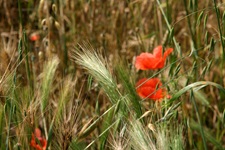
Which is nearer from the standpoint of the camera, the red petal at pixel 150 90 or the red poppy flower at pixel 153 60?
the red petal at pixel 150 90

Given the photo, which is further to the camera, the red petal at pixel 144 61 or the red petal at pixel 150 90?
the red petal at pixel 144 61

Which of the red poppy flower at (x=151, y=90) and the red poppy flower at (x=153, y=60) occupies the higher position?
the red poppy flower at (x=153, y=60)

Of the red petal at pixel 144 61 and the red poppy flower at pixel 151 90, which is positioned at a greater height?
the red petal at pixel 144 61

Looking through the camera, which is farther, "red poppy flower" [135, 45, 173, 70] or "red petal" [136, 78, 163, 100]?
"red poppy flower" [135, 45, 173, 70]

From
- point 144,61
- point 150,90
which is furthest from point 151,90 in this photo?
point 144,61

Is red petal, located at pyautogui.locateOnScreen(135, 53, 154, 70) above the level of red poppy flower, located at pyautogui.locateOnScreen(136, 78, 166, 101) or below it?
above

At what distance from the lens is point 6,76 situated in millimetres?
1285

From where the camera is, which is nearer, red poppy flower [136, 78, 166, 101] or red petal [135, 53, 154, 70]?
red poppy flower [136, 78, 166, 101]

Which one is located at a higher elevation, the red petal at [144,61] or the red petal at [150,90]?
the red petal at [144,61]

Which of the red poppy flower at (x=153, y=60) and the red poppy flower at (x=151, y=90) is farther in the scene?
the red poppy flower at (x=153, y=60)

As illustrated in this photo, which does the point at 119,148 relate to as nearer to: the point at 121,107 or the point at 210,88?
the point at 121,107

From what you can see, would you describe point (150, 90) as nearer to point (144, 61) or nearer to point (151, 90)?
point (151, 90)

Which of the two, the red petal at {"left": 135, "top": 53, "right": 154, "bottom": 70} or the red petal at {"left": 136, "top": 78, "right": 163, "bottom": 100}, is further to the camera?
the red petal at {"left": 135, "top": 53, "right": 154, "bottom": 70}

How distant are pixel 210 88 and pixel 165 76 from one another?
592mm
